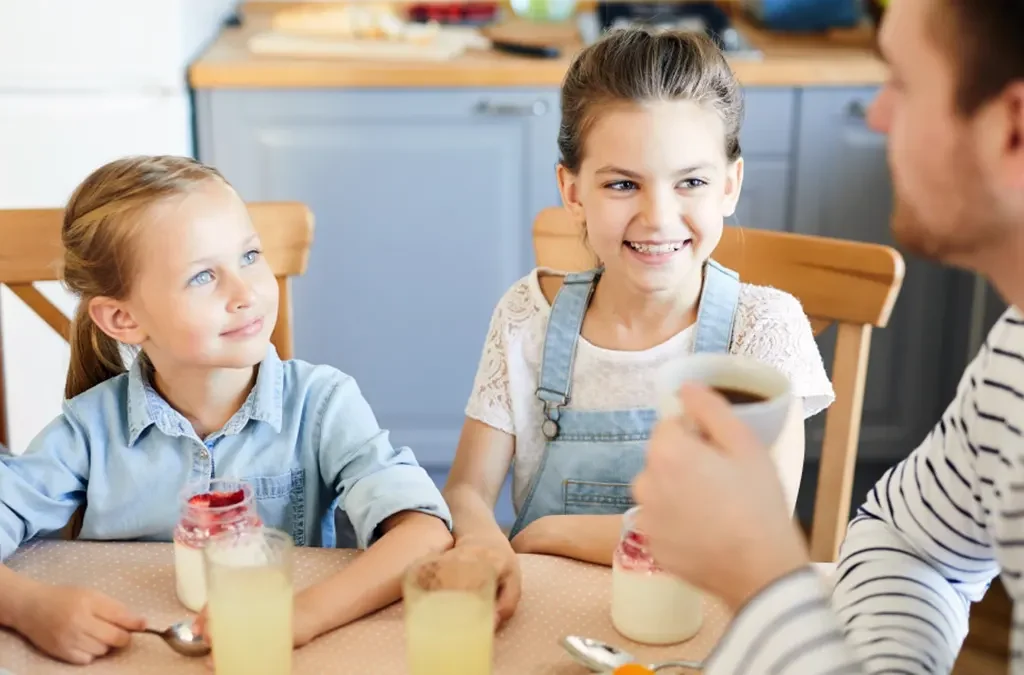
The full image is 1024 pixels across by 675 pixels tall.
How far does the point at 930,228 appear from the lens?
838mm

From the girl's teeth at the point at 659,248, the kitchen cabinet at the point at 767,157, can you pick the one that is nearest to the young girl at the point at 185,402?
the girl's teeth at the point at 659,248

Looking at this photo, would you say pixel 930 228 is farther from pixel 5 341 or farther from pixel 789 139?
pixel 5 341

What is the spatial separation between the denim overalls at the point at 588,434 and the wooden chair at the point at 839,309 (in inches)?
3.8

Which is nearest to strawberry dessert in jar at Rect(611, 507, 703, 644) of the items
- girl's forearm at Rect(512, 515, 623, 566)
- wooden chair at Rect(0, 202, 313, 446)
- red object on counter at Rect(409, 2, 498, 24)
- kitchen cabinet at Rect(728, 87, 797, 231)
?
girl's forearm at Rect(512, 515, 623, 566)

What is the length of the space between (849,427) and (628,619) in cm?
53

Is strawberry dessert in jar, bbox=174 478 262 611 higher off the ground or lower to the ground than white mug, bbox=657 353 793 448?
lower

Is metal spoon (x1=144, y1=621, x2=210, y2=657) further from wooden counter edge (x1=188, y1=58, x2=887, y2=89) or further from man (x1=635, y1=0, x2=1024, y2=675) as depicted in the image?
wooden counter edge (x1=188, y1=58, x2=887, y2=89)

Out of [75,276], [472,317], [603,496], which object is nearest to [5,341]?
[472,317]

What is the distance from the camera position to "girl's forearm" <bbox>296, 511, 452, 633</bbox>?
3.51 ft

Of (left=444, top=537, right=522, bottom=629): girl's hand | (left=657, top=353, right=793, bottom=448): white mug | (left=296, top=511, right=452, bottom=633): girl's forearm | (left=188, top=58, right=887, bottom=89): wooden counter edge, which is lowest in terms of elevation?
(left=296, top=511, right=452, bottom=633): girl's forearm

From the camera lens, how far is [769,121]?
2543 mm

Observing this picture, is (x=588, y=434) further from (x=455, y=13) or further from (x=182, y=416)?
(x=455, y=13)

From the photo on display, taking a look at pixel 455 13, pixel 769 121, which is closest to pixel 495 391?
pixel 769 121

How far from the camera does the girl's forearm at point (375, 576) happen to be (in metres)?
1.07
